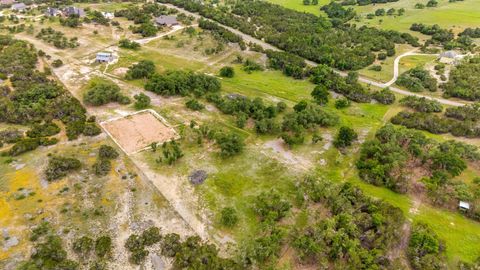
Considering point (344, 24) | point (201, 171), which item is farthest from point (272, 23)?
point (201, 171)

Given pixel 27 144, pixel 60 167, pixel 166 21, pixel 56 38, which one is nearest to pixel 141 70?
pixel 27 144

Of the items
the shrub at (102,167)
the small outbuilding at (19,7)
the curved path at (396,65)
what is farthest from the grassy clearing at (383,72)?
the small outbuilding at (19,7)

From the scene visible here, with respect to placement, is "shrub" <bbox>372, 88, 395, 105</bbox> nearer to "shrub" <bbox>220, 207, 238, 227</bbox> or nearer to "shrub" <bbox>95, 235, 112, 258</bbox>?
"shrub" <bbox>220, 207, 238, 227</bbox>

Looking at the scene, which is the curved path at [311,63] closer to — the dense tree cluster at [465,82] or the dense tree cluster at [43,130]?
the dense tree cluster at [465,82]

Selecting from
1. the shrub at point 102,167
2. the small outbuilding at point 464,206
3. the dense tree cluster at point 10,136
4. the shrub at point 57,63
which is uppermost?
Result: the shrub at point 57,63

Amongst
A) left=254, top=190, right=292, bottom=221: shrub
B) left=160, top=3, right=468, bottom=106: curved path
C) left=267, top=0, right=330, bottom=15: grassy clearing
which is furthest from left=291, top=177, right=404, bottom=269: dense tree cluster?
left=267, top=0, right=330, bottom=15: grassy clearing

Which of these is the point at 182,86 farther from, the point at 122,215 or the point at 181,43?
the point at 122,215

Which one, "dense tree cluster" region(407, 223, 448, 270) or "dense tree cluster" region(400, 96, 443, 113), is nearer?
"dense tree cluster" region(407, 223, 448, 270)
